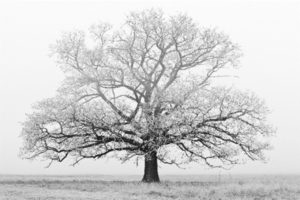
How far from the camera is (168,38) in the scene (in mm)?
30812

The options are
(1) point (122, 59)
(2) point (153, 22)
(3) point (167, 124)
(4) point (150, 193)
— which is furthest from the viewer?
(1) point (122, 59)

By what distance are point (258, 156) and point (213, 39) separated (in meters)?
10.3

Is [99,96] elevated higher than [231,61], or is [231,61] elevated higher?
[231,61]

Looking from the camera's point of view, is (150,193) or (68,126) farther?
(68,126)

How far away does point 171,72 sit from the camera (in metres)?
32.4

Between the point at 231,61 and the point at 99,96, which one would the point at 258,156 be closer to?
the point at 231,61

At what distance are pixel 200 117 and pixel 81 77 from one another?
10156 millimetres

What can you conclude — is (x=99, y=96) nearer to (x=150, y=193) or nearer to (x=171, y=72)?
(x=171, y=72)

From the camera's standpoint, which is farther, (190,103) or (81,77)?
(81,77)

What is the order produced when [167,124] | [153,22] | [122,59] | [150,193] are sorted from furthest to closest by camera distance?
1. [122,59]
2. [153,22]
3. [167,124]
4. [150,193]

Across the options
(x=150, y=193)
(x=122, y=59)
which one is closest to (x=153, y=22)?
(x=122, y=59)

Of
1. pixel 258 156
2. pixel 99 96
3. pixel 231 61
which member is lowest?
pixel 258 156

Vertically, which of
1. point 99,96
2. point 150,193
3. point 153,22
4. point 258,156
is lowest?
point 150,193

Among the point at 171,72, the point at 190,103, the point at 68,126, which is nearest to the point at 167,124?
the point at 190,103
